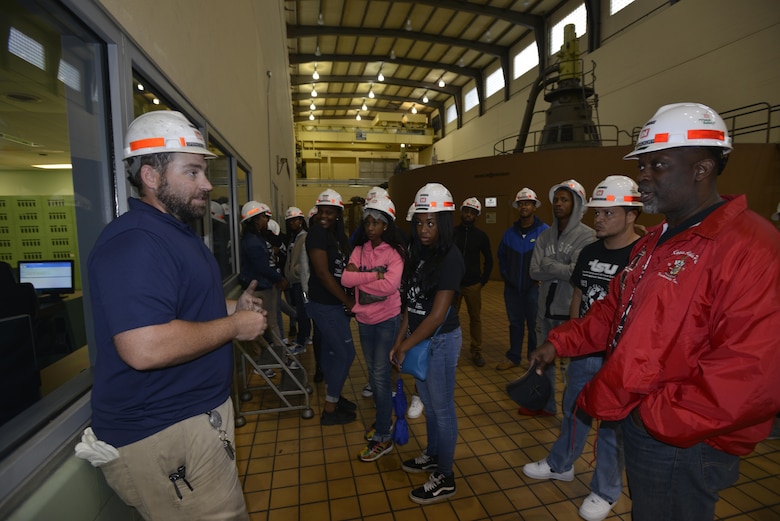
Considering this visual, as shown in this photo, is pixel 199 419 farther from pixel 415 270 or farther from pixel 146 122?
A: pixel 415 270

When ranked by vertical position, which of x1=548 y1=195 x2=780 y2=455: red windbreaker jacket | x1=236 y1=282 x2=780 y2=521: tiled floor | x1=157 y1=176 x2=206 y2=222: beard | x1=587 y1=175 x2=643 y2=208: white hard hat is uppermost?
x1=587 y1=175 x2=643 y2=208: white hard hat

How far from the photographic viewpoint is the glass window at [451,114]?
902 inches

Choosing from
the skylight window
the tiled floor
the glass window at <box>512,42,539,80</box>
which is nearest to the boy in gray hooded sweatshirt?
the tiled floor

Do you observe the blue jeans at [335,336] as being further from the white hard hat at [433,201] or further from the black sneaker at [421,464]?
the white hard hat at [433,201]

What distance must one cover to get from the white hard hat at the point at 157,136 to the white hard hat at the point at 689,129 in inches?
62.8

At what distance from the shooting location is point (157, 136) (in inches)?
49.4

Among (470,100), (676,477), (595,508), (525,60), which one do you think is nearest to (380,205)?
(676,477)

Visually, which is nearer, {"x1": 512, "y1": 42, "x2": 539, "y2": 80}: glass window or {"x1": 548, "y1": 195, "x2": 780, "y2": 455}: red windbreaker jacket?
{"x1": 548, "y1": 195, "x2": 780, "y2": 455}: red windbreaker jacket

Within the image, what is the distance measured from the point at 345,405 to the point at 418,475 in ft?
3.44

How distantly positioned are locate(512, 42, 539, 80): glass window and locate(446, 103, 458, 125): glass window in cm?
622

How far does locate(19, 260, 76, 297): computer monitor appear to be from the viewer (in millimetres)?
2178

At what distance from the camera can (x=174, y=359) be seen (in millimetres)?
1078

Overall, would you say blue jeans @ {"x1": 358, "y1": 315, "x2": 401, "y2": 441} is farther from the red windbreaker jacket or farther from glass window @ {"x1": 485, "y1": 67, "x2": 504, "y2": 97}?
glass window @ {"x1": 485, "y1": 67, "x2": 504, "y2": 97}

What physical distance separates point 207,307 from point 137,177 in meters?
0.51
